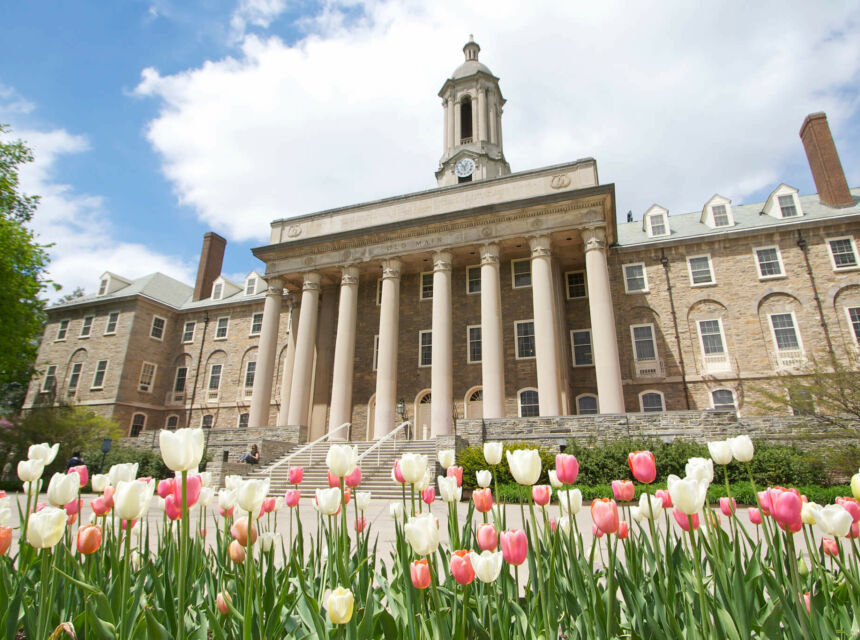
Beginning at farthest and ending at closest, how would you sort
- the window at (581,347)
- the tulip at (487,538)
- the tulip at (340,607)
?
the window at (581,347) → the tulip at (487,538) → the tulip at (340,607)

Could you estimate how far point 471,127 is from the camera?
38.6 metres

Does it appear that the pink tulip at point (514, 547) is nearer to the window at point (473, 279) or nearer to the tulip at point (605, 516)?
the tulip at point (605, 516)

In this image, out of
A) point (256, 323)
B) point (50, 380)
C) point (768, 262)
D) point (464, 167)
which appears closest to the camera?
point (768, 262)

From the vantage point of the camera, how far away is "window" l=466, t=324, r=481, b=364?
2881cm

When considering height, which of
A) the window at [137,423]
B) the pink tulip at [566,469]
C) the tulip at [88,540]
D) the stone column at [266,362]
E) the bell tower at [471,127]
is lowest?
the tulip at [88,540]

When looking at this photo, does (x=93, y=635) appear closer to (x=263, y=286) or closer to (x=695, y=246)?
(x=695, y=246)

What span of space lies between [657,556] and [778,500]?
658 millimetres

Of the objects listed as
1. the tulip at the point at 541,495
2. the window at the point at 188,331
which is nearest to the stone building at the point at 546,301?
the window at the point at 188,331

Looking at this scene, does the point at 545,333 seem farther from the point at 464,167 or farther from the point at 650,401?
the point at 464,167

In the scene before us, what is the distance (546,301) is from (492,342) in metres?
3.41

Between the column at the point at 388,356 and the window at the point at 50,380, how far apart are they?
99.1 feet

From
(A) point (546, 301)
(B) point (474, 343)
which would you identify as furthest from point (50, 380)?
(A) point (546, 301)

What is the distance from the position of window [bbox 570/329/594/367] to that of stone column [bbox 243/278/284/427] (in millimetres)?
17819

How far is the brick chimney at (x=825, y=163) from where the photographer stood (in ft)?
92.0
